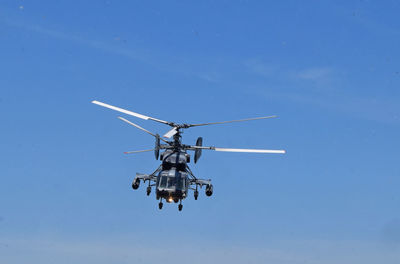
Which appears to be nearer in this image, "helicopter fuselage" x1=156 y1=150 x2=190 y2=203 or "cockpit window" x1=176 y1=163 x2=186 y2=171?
"helicopter fuselage" x1=156 y1=150 x2=190 y2=203

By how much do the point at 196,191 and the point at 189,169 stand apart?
13.2ft

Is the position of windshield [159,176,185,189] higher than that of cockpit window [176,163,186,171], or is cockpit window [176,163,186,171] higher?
cockpit window [176,163,186,171]

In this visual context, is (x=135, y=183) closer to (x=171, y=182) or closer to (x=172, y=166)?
(x=172, y=166)

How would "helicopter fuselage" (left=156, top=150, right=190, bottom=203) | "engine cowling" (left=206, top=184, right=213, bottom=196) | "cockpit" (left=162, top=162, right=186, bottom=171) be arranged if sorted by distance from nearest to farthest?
"helicopter fuselage" (left=156, top=150, right=190, bottom=203) < "cockpit" (left=162, top=162, right=186, bottom=171) < "engine cowling" (left=206, top=184, right=213, bottom=196)

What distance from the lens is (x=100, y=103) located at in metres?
88.1

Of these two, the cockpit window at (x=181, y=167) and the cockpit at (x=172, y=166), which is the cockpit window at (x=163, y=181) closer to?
the cockpit at (x=172, y=166)

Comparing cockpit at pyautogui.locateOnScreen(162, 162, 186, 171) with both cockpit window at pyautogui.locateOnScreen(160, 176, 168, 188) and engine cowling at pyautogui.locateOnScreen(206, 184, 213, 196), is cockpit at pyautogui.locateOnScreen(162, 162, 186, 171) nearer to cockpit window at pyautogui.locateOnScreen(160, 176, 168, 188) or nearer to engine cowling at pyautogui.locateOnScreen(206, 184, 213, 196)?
cockpit window at pyautogui.locateOnScreen(160, 176, 168, 188)

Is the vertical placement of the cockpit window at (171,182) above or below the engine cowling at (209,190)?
below

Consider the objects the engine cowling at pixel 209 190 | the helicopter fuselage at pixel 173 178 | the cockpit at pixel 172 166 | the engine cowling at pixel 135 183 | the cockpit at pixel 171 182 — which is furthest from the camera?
the engine cowling at pixel 209 190

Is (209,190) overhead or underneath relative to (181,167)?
underneath

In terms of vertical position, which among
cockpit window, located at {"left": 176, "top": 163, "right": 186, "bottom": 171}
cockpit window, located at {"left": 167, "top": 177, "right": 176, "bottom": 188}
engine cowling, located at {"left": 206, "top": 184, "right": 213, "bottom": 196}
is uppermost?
cockpit window, located at {"left": 176, "top": 163, "right": 186, "bottom": 171}

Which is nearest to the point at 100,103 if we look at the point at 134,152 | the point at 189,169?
the point at 134,152

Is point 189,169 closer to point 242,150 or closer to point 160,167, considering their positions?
point 160,167

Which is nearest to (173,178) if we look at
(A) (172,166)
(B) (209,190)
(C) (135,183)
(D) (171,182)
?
(D) (171,182)
